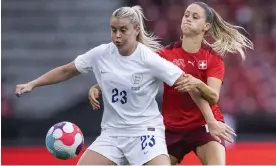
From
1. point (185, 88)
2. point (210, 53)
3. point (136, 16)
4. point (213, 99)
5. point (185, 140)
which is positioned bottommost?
point (185, 140)

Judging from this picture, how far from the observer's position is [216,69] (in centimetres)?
753

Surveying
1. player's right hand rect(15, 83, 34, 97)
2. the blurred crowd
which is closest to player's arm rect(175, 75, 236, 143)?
player's right hand rect(15, 83, 34, 97)

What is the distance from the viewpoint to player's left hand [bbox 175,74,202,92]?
705cm

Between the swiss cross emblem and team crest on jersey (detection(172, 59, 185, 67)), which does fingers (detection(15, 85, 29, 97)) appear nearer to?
team crest on jersey (detection(172, 59, 185, 67))

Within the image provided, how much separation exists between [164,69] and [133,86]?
0.86ft

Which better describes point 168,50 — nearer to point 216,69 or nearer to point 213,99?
point 216,69

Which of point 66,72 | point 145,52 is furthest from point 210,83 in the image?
point 66,72

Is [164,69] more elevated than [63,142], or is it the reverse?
[164,69]

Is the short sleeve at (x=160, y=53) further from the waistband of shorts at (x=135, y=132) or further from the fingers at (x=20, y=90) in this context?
the fingers at (x=20, y=90)

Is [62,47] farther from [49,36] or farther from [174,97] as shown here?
[174,97]

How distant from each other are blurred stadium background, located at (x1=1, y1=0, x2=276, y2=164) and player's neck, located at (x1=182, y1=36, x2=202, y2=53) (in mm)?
5434

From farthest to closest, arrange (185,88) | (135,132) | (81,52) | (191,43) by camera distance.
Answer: (81,52), (191,43), (135,132), (185,88)

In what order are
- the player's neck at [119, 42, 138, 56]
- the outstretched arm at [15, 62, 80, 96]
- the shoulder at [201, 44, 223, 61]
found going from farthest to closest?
the shoulder at [201, 44, 223, 61], the outstretched arm at [15, 62, 80, 96], the player's neck at [119, 42, 138, 56]

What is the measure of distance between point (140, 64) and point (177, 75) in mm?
286
